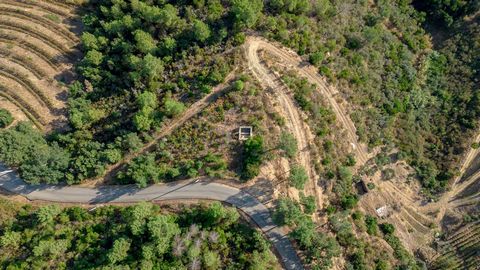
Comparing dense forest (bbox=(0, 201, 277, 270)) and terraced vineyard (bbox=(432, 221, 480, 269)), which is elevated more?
dense forest (bbox=(0, 201, 277, 270))

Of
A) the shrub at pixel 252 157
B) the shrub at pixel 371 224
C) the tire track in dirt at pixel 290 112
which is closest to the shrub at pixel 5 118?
the shrub at pixel 252 157

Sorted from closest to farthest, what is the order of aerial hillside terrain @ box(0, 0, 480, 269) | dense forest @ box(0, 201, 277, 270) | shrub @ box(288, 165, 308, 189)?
dense forest @ box(0, 201, 277, 270), shrub @ box(288, 165, 308, 189), aerial hillside terrain @ box(0, 0, 480, 269)

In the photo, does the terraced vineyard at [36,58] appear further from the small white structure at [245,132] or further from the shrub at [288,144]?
the shrub at [288,144]

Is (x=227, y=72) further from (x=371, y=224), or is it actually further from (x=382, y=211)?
(x=382, y=211)

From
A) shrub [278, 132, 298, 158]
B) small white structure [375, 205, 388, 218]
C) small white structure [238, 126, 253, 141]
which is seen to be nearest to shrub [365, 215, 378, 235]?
small white structure [375, 205, 388, 218]

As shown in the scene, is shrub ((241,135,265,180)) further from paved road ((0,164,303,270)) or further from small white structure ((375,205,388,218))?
small white structure ((375,205,388,218))

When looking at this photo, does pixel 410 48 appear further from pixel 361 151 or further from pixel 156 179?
pixel 156 179
